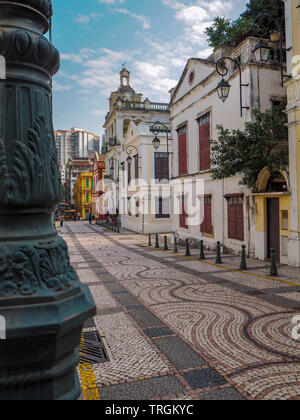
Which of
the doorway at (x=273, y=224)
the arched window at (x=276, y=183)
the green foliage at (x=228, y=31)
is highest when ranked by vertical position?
the green foliage at (x=228, y=31)

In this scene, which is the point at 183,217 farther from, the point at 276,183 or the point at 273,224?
the point at 273,224

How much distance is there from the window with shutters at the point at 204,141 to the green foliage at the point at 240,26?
4.01m

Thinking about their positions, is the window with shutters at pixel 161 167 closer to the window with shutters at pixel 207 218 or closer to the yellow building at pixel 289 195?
the window with shutters at pixel 207 218

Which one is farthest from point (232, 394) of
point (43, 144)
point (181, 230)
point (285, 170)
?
point (181, 230)

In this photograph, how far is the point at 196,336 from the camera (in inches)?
198

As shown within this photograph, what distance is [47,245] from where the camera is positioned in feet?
5.69

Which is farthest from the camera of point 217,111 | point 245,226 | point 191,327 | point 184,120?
point 184,120

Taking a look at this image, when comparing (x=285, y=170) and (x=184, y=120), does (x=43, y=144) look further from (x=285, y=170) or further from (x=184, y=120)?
(x=184, y=120)

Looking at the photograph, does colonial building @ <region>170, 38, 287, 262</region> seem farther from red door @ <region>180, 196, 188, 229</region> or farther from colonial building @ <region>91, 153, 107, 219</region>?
colonial building @ <region>91, 153, 107, 219</region>

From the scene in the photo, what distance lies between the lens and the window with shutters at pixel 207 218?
53.2ft

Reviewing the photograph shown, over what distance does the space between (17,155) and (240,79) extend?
12260mm

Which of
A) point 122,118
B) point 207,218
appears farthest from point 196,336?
point 122,118

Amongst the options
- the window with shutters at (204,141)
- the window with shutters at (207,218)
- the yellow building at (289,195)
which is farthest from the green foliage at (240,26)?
the window with shutters at (207,218)

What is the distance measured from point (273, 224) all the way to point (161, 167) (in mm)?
16438
